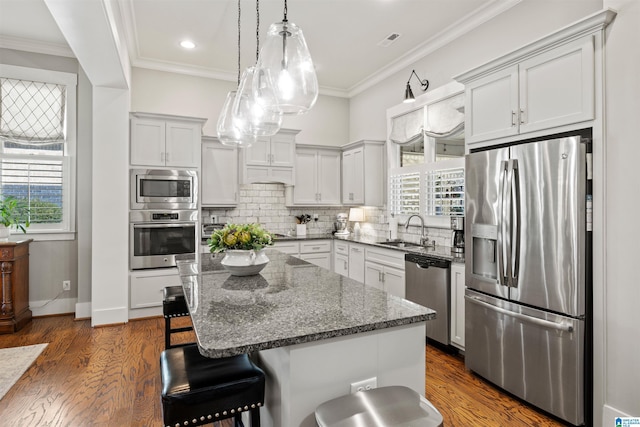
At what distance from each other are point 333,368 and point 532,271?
1.67 m

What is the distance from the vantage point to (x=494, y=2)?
3361mm

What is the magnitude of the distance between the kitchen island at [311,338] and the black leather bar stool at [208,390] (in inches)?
Result: 4.0

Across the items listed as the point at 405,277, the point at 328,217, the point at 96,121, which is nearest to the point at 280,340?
the point at 405,277

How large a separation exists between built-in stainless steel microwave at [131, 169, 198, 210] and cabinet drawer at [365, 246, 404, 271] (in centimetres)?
220

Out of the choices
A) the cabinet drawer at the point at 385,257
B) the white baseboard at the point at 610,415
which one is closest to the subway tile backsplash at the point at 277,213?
the cabinet drawer at the point at 385,257

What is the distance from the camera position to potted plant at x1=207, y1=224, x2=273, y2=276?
7.22 feet

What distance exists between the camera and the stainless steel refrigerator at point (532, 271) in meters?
2.19

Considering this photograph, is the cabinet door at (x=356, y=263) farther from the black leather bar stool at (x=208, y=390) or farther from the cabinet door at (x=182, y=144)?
the black leather bar stool at (x=208, y=390)

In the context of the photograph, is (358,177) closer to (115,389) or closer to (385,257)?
(385,257)

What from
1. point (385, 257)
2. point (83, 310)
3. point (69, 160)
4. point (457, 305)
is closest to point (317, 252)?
point (385, 257)

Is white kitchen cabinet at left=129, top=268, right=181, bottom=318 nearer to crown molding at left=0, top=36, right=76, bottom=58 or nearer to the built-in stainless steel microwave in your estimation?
the built-in stainless steel microwave

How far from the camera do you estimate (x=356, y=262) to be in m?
4.76

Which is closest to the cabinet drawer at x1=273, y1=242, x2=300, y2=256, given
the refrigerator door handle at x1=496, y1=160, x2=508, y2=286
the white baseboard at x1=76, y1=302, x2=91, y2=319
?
the white baseboard at x1=76, y1=302, x2=91, y2=319

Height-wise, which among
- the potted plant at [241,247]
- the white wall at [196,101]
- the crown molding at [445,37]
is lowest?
the potted plant at [241,247]
